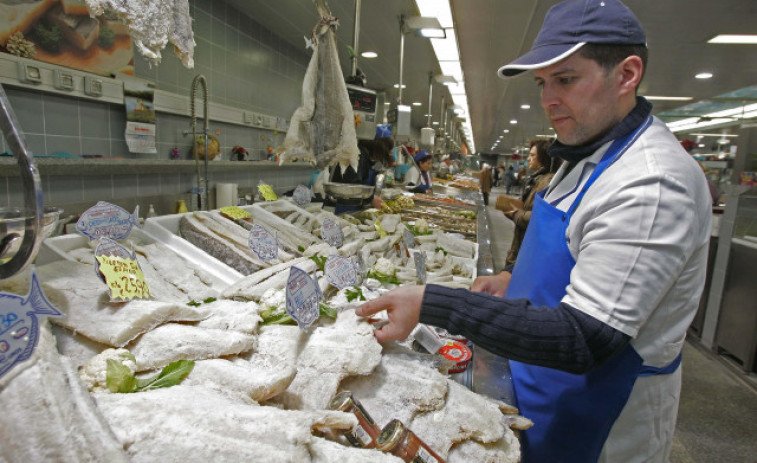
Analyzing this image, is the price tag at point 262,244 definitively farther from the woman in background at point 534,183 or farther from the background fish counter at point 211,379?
the woman in background at point 534,183

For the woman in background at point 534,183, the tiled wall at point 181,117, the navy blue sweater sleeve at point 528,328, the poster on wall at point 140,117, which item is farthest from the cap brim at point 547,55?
the poster on wall at point 140,117

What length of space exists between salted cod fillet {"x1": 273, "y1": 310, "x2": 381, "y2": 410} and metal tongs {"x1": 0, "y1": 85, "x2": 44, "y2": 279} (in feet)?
2.27

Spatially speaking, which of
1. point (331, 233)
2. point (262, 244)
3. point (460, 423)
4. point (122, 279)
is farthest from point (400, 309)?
point (331, 233)

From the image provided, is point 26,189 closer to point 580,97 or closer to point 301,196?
point 580,97

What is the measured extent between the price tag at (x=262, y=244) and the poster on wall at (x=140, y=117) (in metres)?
3.37

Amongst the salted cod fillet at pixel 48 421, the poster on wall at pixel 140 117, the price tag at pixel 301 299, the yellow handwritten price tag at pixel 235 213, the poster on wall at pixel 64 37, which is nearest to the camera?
the salted cod fillet at pixel 48 421

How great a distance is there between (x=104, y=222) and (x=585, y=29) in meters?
2.00

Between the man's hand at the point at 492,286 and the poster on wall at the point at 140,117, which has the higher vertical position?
the poster on wall at the point at 140,117

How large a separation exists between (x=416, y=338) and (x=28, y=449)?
3.85 ft

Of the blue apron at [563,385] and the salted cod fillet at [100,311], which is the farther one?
the blue apron at [563,385]

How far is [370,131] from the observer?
3775 millimetres

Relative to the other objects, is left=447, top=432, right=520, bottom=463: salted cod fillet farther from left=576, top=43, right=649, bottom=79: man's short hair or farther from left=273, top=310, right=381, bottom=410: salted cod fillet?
left=576, top=43, right=649, bottom=79: man's short hair

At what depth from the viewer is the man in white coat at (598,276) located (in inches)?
41.0

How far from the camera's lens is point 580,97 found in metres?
1.29
